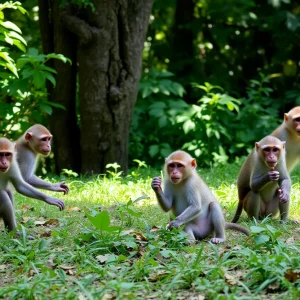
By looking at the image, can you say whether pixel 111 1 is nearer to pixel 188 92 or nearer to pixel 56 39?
pixel 56 39

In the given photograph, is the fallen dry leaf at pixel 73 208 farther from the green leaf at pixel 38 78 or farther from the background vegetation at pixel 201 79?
the background vegetation at pixel 201 79

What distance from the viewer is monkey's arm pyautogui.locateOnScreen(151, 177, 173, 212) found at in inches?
262

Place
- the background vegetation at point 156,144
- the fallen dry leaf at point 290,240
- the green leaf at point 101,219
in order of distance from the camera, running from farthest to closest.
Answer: the fallen dry leaf at point 290,240 < the green leaf at point 101,219 < the background vegetation at point 156,144

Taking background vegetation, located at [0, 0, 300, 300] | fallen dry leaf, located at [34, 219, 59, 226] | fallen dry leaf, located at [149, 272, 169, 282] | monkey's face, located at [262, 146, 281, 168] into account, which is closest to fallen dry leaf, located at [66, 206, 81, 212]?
background vegetation, located at [0, 0, 300, 300]

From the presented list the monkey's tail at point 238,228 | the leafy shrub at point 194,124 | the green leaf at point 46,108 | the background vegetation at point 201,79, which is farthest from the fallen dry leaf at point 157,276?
the leafy shrub at point 194,124

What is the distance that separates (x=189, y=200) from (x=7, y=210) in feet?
5.85

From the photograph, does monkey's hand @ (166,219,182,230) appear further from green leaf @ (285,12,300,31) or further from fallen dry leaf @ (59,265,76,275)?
green leaf @ (285,12,300,31)

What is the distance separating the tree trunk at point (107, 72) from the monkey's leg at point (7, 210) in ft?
15.1

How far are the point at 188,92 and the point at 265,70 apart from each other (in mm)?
2045

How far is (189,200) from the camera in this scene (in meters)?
6.75

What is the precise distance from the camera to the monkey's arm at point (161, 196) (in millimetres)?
6664

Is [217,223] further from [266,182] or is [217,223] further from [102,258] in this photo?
[102,258]

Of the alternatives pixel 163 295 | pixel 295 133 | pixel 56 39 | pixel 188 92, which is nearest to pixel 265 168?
pixel 295 133

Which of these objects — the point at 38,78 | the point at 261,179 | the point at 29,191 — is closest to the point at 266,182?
the point at 261,179
